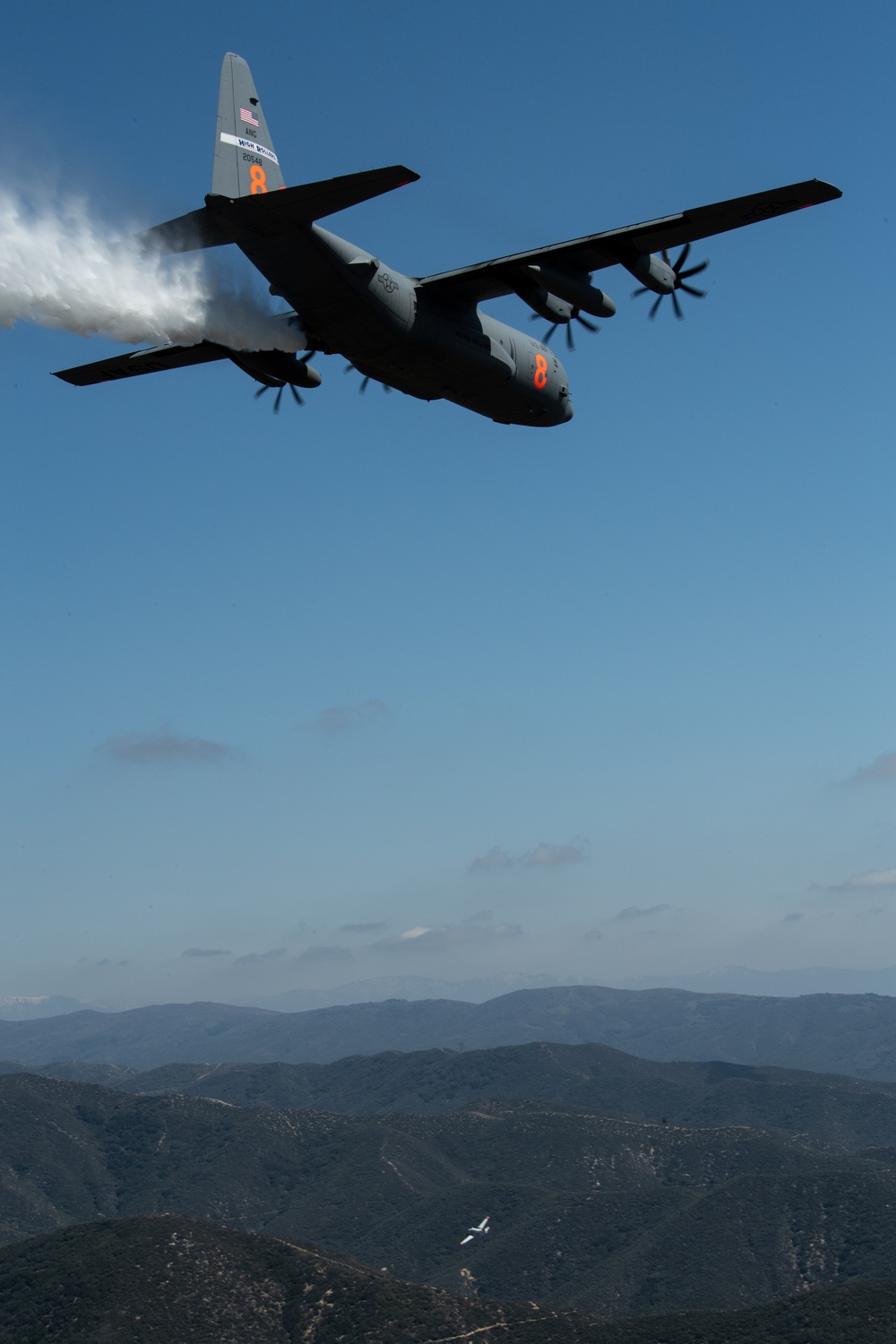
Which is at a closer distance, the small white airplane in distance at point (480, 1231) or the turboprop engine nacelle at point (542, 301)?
the turboprop engine nacelle at point (542, 301)

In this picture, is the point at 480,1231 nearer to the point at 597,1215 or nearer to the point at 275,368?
the point at 597,1215

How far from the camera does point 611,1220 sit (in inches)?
6097

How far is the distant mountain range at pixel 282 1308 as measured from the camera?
287ft

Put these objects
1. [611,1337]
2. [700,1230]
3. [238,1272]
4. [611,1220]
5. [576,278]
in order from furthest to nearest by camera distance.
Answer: [611,1220], [700,1230], [238,1272], [611,1337], [576,278]

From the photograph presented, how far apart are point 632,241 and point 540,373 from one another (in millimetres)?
5802

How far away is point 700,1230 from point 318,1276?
63.8 metres

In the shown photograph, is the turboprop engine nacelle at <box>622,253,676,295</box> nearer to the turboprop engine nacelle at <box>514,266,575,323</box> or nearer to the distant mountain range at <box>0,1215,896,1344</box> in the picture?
the turboprop engine nacelle at <box>514,266,575,323</box>

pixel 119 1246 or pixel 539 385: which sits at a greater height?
pixel 539 385

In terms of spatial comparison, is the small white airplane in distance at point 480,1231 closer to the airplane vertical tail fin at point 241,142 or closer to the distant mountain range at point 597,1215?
the distant mountain range at point 597,1215

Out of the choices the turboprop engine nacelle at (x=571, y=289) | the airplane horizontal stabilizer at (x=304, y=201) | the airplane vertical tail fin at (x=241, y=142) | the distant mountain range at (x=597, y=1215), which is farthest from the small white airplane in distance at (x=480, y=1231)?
the airplane horizontal stabilizer at (x=304, y=201)

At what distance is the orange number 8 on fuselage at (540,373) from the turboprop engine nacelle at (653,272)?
15.4 feet

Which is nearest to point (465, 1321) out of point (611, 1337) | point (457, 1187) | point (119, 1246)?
point (611, 1337)

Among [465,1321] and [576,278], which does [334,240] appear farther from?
[465,1321]

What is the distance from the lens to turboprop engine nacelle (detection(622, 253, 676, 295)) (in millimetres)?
34250
